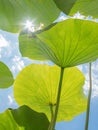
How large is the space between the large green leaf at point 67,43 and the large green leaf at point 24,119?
0.13 meters

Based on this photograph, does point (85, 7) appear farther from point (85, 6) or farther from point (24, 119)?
point (24, 119)

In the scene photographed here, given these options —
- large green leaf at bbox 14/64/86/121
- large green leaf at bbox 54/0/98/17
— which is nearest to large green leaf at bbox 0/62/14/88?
large green leaf at bbox 14/64/86/121

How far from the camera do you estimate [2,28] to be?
49 centimetres

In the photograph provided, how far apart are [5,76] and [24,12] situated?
21 centimetres

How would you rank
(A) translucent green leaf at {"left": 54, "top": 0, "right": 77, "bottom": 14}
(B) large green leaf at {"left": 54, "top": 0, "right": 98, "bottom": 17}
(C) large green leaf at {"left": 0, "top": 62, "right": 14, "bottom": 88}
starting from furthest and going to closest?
1. (C) large green leaf at {"left": 0, "top": 62, "right": 14, "bottom": 88}
2. (B) large green leaf at {"left": 54, "top": 0, "right": 98, "bottom": 17}
3. (A) translucent green leaf at {"left": 54, "top": 0, "right": 77, "bottom": 14}

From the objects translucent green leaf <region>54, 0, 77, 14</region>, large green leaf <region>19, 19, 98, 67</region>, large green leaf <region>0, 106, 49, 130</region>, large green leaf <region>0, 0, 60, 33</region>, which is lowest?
large green leaf <region>0, 106, 49, 130</region>

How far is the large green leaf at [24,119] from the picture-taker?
60cm

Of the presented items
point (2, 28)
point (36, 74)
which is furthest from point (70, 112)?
point (2, 28)

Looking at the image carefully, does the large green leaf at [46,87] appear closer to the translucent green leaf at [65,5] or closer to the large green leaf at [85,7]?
the large green leaf at [85,7]

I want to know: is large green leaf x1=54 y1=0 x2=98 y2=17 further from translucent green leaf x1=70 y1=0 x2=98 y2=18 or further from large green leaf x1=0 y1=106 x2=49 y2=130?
large green leaf x1=0 y1=106 x2=49 y2=130

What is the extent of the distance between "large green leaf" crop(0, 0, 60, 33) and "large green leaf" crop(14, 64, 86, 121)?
21 centimetres

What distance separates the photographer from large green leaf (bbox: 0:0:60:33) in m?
0.40

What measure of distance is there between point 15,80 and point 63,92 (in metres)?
0.13

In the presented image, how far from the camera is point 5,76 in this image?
60 cm
